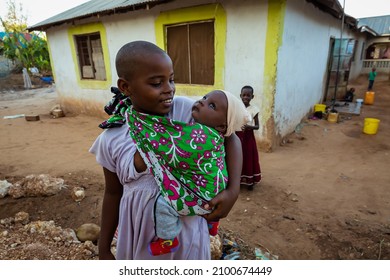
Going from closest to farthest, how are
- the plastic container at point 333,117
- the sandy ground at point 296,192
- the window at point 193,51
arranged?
the sandy ground at point 296,192 → the window at point 193,51 → the plastic container at point 333,117

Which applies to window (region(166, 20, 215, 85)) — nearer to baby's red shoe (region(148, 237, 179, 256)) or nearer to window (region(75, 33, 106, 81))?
window (region(75, 33, 106, 81))

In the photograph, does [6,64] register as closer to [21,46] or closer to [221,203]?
[21,46]

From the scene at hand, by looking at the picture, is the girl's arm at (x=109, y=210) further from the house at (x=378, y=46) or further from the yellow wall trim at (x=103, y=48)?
the house at (x=378, y=46)

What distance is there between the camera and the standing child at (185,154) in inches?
31.4

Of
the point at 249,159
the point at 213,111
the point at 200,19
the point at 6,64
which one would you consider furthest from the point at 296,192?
the point at 6,64

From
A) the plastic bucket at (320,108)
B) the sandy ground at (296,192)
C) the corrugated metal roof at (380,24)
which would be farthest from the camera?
the corrugated metal roof at (380,24)

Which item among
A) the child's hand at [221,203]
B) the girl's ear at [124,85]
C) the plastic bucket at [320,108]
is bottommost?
the plastic bucket at [320,108]

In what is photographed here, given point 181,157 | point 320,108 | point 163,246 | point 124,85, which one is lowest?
point 320,108

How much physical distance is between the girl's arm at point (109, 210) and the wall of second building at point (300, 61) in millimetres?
3996

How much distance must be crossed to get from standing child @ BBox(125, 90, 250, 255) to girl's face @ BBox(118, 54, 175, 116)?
5cm

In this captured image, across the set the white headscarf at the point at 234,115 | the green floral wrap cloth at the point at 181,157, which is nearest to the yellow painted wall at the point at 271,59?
the white headscarf at the point at 234,115

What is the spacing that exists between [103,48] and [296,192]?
6.16 m

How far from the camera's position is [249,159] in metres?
3.22

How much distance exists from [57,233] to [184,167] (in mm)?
2002
